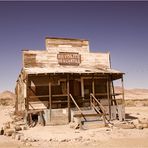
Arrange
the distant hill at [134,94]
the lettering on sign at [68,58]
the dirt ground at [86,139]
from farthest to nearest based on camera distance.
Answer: the distant hill at [134,94]
the lettering on sign at [68,58]
the dirt ground at [86,139]

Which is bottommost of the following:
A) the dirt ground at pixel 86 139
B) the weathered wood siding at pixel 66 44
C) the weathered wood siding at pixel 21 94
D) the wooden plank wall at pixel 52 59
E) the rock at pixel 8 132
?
the dirt ground at pixel 86 139

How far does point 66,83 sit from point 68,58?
2.86m

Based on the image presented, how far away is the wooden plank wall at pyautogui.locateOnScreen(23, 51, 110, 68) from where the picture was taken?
2191 cm

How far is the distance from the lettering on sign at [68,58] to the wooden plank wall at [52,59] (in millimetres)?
333

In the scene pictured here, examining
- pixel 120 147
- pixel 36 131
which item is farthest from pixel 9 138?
pixel 120 147

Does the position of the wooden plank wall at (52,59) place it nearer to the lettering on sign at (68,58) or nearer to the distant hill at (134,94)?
the lettering on sign at (68,58)

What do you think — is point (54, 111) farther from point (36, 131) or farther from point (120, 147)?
point (120, 147)

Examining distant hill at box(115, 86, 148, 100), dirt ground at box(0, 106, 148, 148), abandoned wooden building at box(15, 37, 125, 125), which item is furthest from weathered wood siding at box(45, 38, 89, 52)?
distant hill at box(115, 86, 148, 100)

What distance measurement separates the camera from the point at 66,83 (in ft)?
70.9

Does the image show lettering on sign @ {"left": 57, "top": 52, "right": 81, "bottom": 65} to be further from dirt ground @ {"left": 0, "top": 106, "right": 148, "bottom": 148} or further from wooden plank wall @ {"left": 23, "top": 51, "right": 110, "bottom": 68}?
dirt ground @ {"left": 0, "top": 106, "right": 148, "bottom": 148}

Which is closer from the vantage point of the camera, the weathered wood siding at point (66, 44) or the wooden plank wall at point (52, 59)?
the wooden plank wall at point (52, 59)

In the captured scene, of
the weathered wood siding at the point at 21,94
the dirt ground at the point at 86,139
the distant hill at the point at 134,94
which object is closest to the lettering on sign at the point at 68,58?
the weathered wood siding at the point at 21,94

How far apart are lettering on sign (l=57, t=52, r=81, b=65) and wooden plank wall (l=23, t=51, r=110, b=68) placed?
0.33 metres

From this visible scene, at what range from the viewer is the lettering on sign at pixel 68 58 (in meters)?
23.2
